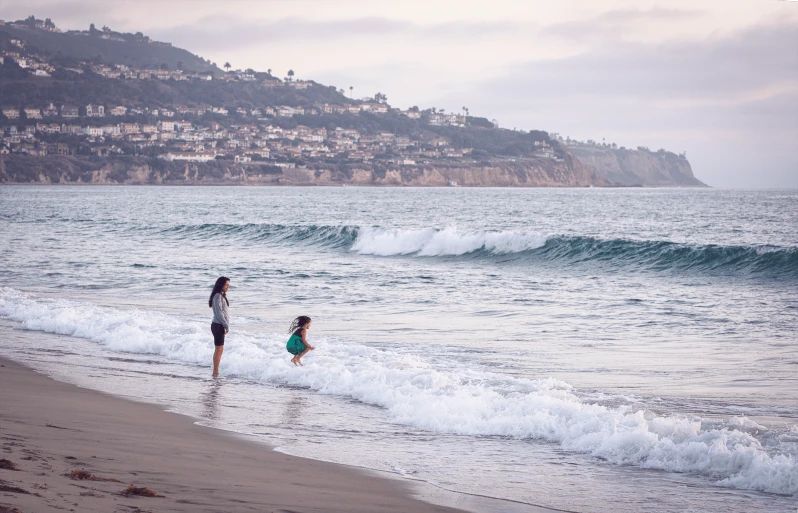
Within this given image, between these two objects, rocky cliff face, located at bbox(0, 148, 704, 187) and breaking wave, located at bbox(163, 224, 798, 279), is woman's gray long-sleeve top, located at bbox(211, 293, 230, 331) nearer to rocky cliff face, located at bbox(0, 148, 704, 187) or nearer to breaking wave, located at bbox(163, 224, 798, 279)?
breaking wave, located at bbox(163, 224, 798, 279)

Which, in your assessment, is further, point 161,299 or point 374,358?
point 161,299

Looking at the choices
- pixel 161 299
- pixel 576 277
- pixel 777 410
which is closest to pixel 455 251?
pixel 576 277

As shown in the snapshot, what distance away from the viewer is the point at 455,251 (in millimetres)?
31781

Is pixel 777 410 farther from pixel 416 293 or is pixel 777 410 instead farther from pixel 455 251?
pixel 455 251

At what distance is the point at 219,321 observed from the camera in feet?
35.1

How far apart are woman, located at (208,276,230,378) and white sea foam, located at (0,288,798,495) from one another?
1.12 ft

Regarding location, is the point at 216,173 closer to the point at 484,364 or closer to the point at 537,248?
the point at 537,248

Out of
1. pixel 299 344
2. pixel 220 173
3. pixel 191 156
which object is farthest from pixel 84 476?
pixel 191 156

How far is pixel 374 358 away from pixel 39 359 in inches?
178

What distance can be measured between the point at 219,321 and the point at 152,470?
5275mm

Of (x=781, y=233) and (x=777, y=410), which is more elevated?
(x=781, y=233)

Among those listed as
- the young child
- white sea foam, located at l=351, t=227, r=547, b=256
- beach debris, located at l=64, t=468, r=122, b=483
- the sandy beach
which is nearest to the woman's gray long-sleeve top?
the young child

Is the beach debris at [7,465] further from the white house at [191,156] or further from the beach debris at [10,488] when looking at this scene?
the white house at [191,156]

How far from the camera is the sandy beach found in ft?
15.3
